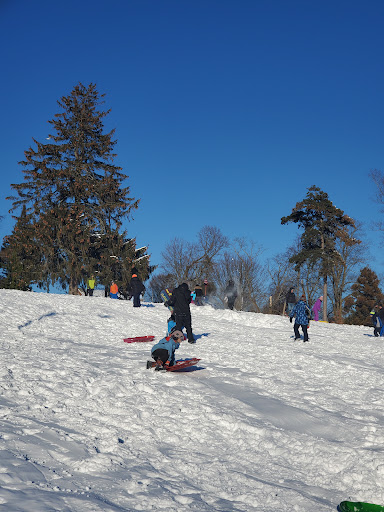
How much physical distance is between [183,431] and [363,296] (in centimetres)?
4253

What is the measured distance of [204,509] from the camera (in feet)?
14.5

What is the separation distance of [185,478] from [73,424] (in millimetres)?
1889

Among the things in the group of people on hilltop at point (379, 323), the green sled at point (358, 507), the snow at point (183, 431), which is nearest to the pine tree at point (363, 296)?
the group of people on hilltop at point (379, 323)

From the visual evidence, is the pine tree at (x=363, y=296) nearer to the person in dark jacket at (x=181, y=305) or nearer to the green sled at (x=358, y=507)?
the person in dark jacket at (x=181, y=305)

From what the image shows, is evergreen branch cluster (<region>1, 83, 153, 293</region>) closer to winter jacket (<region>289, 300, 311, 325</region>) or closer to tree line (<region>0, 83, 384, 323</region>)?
tree line (<region>0, 83, 384, 323</region>)

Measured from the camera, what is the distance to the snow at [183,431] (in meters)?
4.64

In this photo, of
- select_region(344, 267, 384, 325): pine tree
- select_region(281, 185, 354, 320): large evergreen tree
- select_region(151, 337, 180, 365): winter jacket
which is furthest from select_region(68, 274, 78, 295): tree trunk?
select_region(151, 337, 180, 365): winter jacket

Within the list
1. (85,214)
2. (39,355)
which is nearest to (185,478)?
(39,355)

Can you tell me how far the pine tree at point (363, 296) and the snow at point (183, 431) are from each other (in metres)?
33.7

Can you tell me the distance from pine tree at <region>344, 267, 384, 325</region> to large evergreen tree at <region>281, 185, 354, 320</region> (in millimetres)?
6186

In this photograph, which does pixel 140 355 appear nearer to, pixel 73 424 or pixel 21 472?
pixel 73 424

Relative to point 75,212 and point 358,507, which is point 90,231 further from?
point 358,507

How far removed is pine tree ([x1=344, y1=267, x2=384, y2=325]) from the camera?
45281 mm

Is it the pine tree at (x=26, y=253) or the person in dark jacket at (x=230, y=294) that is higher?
the pine tree at (x=26, y=253)
